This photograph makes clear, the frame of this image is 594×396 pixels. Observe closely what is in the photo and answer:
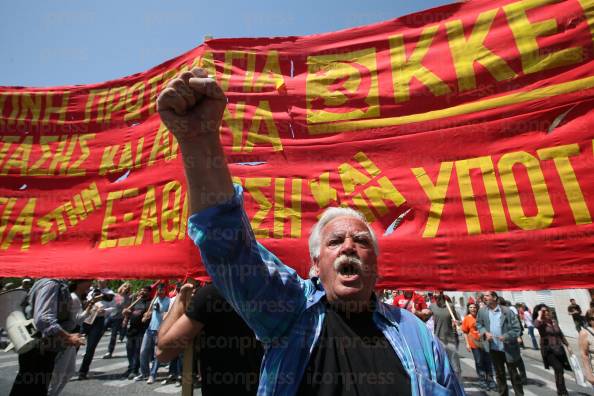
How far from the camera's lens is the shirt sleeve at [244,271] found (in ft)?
3.60

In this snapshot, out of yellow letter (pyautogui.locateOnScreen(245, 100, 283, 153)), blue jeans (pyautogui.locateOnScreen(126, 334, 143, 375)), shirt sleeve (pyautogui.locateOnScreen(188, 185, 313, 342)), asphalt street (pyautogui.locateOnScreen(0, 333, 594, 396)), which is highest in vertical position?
yellow letter (pyautogui.locateOnScreen(245, 100, 283, 153))

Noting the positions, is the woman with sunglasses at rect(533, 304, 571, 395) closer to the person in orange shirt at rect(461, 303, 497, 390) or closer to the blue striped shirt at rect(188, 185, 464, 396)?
the person in orange shirt at rect(461, 303, 497, 390)

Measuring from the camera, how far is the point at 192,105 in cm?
105

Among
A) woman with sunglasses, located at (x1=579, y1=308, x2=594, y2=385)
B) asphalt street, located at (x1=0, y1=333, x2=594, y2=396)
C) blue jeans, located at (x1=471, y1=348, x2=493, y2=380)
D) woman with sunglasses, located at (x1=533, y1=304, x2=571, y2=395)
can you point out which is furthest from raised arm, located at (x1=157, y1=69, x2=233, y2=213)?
blue jeans, located at (x1=471, y1=348, x2=493, y2=380)

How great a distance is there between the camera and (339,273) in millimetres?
1551

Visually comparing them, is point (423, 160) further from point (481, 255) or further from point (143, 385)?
point (143, 385)

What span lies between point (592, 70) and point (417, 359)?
1.99m

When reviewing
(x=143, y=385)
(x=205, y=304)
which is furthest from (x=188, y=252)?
(x=143, y=385)

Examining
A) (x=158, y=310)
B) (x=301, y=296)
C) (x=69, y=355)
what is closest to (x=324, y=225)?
(x=301, y=296)

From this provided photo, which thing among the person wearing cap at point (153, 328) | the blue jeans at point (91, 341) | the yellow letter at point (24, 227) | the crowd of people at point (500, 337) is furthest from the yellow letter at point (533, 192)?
the blue jeans at point (91, 341)

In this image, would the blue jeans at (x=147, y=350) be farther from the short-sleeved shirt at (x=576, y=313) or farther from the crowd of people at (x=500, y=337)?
the short-sleeved shirt at (x=576, y=313)

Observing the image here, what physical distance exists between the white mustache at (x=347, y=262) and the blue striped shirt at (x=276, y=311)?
0.12m

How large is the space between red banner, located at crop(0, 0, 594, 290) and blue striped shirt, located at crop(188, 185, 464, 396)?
2.85 feet

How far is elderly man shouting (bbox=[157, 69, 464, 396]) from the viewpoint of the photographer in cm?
106
